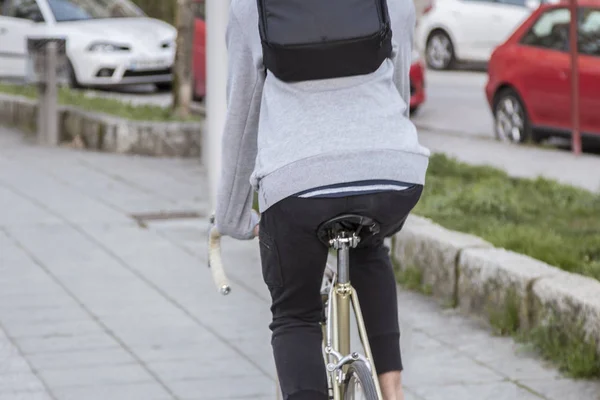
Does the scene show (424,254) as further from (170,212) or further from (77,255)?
(170,212)

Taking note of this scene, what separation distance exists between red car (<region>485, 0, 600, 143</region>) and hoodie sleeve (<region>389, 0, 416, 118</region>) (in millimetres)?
8805

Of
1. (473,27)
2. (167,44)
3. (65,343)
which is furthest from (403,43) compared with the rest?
(473,27)

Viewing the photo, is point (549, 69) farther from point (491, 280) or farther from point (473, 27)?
point (473, 27)

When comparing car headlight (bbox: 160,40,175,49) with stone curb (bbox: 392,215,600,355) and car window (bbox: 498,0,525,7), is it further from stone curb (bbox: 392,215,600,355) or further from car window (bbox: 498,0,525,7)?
stone curb (bbox: 392,215,600,355)

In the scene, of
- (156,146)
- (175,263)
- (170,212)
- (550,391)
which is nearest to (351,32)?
(550,391)

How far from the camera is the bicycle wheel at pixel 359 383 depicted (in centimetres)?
311

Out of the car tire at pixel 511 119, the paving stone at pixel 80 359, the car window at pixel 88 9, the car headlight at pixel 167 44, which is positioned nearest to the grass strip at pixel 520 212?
the paving stone at pixel 80 359

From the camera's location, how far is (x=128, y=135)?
1187 centimetres

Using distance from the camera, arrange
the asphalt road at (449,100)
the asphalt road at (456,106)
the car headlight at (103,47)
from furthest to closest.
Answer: the car headlight at (103,47) → the asphalt road at (449,100) → the asphalt road at (456,106)

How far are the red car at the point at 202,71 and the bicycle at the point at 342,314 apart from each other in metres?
11.9

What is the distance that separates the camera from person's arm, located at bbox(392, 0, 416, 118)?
10.9ft

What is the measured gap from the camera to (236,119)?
331 cm

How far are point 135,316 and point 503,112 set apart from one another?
25.1 ft

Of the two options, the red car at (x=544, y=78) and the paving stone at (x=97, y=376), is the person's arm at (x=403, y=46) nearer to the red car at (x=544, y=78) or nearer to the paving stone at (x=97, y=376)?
the paving stone at (x=97, y=376)
